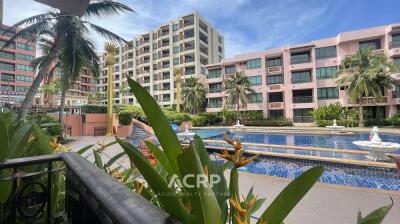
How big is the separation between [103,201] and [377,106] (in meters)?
36.8

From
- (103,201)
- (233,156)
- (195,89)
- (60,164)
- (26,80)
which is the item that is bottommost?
(60,164)

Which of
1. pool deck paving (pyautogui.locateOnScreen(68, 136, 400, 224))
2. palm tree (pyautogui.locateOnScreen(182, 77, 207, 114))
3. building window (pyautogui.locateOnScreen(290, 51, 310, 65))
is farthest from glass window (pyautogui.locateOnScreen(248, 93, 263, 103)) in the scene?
pool deck paving (pyautogui.locateOnScreen(68, 136, 400, 224))

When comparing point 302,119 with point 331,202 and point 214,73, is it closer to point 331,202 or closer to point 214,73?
point 214,73

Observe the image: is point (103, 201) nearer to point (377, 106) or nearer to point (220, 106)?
point (377, 106)

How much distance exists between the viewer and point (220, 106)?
40.9 metres

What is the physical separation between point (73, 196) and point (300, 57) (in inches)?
1462

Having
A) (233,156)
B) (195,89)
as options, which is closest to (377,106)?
(195,89)

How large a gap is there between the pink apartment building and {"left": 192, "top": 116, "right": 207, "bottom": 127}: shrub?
6.85m

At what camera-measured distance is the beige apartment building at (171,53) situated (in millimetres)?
49969

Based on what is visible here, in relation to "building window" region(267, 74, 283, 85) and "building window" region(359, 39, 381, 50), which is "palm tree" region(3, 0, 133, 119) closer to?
"building window" region(267, 74, 283, 85)

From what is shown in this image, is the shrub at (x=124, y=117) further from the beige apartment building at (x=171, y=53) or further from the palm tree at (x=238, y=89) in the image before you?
the beige apartment building at (x=171, y=53)

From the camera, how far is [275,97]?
120ft

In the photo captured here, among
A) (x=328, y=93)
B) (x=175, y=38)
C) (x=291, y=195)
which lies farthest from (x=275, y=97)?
(x=291, y=195)

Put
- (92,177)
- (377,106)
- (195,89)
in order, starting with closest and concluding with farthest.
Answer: (92,177), (377,106), (195,89)
